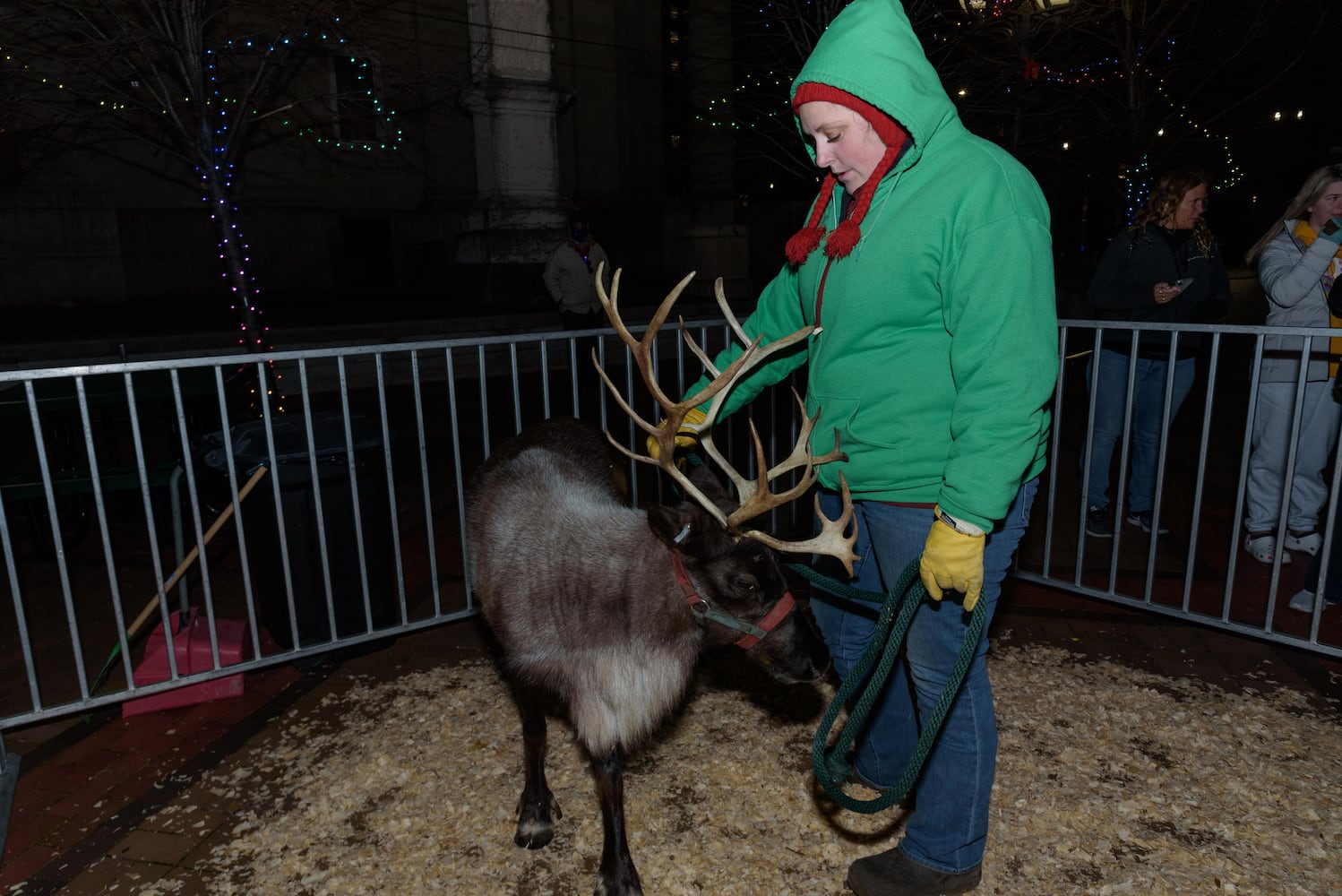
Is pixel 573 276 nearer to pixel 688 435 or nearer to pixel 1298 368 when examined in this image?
pixel 1298 368

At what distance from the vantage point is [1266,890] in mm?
2848

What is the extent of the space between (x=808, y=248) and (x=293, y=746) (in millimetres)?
3025

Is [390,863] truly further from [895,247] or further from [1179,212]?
[1179,212]

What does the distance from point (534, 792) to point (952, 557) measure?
Result: 1858 mm


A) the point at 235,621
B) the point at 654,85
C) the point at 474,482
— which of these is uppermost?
the point at 654,85

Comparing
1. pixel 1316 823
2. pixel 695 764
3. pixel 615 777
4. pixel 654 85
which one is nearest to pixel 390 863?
pixel 615 777

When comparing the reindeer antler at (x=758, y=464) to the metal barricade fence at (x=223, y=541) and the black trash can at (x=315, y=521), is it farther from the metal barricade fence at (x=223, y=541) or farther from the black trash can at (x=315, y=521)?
the black trash can at (x=315, y=521)

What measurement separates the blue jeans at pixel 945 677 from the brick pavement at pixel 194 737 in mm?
2156

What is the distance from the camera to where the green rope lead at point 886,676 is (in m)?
2.40

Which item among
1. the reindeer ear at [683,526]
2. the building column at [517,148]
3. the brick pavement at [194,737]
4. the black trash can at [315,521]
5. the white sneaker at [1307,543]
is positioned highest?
the building column at [517,148]

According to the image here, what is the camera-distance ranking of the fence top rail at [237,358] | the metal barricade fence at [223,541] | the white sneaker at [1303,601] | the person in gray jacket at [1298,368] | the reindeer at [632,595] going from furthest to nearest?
1. the person in gray jacket at [1298,368]
2. the white sneaker at [1303,601]
3. the metal barricade fence at [223,541]
4. the fence top rail at [237,358]
5. the reindeer at [632,595]

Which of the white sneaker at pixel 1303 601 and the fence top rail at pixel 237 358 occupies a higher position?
the fence top rail at pixel 237 358

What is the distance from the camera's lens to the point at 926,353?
7.80ft

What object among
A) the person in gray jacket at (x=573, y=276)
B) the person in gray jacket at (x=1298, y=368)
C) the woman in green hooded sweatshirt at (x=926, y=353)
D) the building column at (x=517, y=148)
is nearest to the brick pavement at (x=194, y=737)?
the person in gray jacket at (x=1298, y=368)
